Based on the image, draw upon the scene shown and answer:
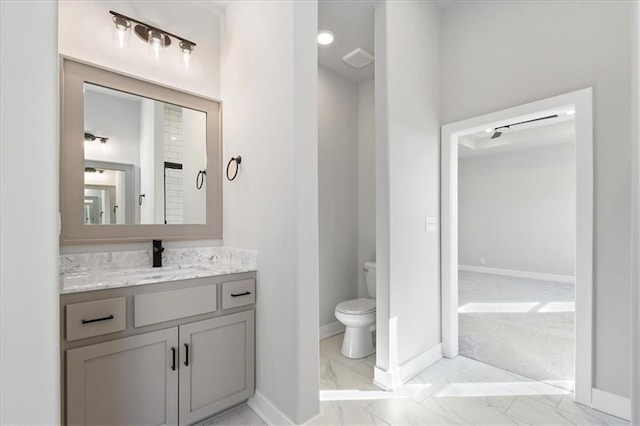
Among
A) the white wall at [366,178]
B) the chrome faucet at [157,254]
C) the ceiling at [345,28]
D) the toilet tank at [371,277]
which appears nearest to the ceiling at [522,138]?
the white wall at [366,178]

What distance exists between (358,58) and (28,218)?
2949 mm

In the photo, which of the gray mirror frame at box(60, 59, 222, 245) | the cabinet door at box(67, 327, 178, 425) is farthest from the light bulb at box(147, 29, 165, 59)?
the cabinet door at box(67, 327, 178, 425)

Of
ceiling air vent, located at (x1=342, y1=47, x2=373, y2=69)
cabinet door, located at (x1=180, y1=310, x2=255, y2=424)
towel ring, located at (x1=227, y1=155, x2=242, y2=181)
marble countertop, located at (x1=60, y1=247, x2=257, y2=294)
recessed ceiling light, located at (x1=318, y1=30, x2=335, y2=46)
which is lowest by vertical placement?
cabinet door, located at (x1=180, y1=310, x2=255, y2=424)

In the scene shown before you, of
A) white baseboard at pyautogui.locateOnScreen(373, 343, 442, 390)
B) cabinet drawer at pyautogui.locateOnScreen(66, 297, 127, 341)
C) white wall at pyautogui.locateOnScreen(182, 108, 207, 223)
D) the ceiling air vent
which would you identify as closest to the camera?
cabinet drawer at pyautogui.locateOnScreen(66, 297, 127, 341)

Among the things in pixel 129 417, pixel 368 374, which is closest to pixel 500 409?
pixel 368 374

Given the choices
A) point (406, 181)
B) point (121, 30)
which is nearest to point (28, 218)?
point (121, 30)

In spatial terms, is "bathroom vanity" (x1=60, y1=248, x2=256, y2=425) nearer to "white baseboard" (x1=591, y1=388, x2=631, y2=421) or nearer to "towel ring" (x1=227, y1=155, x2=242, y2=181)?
"towel ring" (x1=227, y1=155, x2=242, y2=181)

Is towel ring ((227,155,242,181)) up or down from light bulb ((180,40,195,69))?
down

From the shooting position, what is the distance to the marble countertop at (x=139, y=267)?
148 centimetres

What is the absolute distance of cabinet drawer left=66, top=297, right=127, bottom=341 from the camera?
1.32m

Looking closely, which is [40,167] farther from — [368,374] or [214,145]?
A: [368,374]

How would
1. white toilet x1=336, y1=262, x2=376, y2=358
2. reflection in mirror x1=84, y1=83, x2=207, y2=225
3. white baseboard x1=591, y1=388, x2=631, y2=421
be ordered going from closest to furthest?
white baseboard x1=591, y1=388, x2=631, y2=421 → reflection in mirror x1=84, y1=83, x2=207, y2=225 → white toilet x1=336, y1=262, x2=376, y2=358

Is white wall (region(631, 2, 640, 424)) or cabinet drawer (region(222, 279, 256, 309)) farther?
cabinet drawer (region(222, 279, 256, 309))

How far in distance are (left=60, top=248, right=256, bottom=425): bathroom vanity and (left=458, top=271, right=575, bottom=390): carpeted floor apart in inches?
84.1
